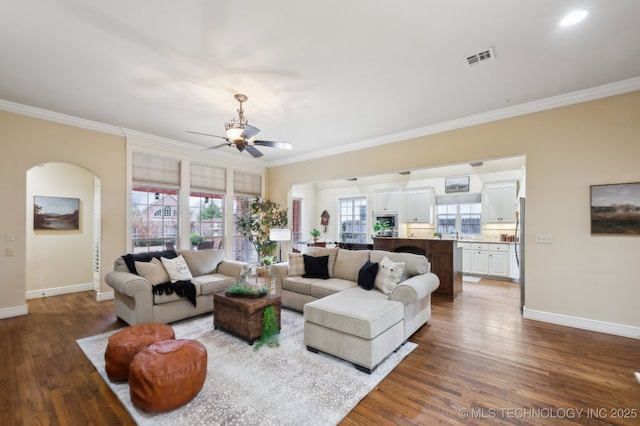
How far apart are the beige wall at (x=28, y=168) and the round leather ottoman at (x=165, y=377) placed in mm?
3683

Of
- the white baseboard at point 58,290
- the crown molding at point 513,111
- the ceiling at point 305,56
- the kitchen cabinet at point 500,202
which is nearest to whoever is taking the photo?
the ceiling at point 305,56

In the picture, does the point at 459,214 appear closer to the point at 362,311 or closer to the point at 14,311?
the point at 362,311

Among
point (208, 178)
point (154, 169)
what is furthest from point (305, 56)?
point (208, 178)

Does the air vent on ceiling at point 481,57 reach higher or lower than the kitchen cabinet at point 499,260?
higher

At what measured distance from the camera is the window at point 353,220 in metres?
9.56

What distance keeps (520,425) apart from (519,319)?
2.55m

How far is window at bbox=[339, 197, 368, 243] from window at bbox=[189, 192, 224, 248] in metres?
4.55

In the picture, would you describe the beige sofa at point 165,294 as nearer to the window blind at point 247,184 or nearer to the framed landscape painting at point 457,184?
the window blind at point 247,184

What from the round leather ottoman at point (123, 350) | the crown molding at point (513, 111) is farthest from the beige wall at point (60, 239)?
the crown molding at point (513, 111)

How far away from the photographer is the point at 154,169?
18.5 ft

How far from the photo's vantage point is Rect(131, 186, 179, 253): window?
545cm

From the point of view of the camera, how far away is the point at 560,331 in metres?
3.58

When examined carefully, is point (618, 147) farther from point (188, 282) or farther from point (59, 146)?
point (59, 146)

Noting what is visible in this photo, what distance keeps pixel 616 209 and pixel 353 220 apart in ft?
22.3
